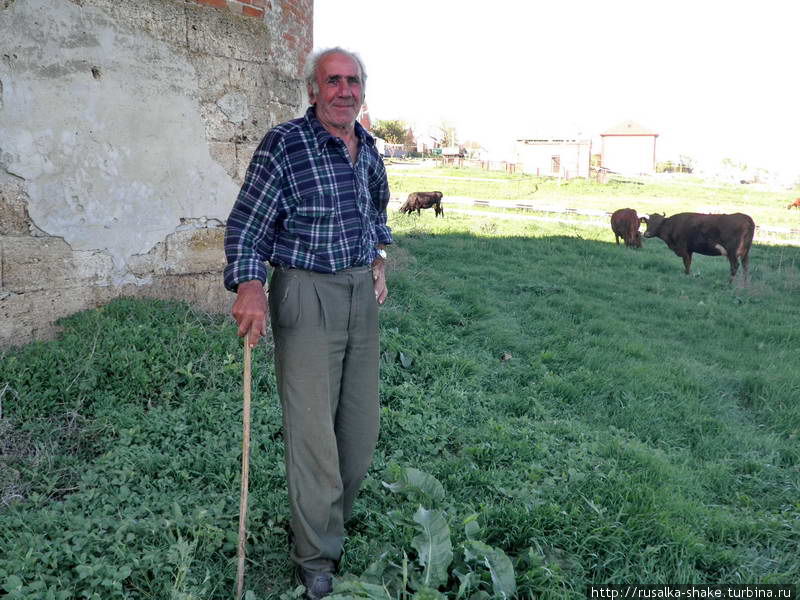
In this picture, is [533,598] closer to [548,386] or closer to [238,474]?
[238,474]

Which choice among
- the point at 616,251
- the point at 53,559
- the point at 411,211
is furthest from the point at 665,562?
the point at 411,211

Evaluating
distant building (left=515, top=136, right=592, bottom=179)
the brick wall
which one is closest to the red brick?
the brick wall

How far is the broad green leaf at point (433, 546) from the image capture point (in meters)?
2.73

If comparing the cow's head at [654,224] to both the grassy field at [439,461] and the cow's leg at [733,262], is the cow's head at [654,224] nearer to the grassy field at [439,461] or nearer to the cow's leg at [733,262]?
the cow's leg at [733,262]

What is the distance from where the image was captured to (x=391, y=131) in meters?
69.7

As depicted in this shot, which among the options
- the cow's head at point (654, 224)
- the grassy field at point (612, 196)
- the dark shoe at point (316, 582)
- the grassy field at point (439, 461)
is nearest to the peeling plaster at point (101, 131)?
the grassy field at point (439, 461)

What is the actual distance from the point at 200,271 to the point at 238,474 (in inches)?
107

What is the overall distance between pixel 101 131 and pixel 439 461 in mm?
3654

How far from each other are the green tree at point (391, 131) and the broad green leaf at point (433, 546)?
216 ft

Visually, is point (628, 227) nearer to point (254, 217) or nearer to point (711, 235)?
point (711, 235)

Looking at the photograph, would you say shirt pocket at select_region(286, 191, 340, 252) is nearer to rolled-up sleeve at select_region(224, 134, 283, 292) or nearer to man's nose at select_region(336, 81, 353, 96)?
rolled-up sleeve at select_region(224, 134, 283, 292)

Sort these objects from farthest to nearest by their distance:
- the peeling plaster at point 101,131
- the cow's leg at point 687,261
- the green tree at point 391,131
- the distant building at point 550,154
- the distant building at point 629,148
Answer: the green tree at point 391,131
the distant building at point 629,148
the distant building at point 550,154
the cow's leg at point 687,261
the peeling plaster at point 101,131

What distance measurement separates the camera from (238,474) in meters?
3.67

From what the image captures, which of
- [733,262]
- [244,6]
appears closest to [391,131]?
[733,262]
